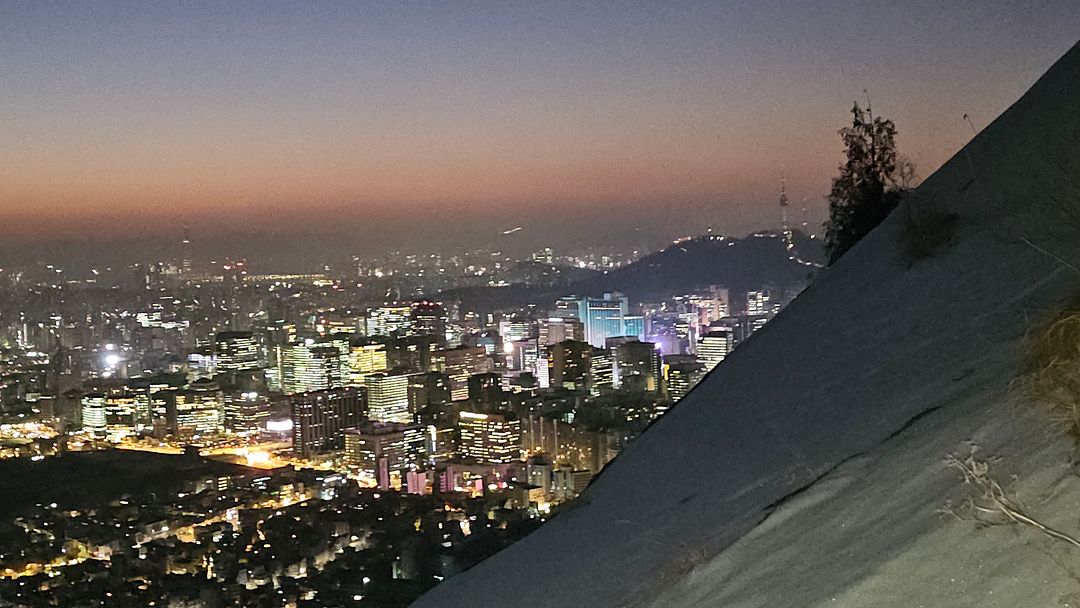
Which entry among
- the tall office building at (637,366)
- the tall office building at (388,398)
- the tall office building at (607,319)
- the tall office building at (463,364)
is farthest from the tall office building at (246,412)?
the tall office building at (637,366)

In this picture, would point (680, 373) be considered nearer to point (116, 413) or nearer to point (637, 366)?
point (637, 366)

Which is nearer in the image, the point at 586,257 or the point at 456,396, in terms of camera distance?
the point at 456,396

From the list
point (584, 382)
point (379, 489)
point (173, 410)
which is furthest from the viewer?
point (173, 410)

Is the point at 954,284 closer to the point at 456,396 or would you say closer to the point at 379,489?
the point at 379,489

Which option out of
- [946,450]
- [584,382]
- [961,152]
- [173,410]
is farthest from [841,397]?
[173,410]

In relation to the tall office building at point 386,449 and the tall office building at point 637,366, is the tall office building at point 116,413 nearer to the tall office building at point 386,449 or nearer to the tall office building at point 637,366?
the tall office building at point 386,449

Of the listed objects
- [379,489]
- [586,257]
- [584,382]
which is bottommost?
[379,489]

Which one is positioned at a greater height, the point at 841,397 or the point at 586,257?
the point at 586,257

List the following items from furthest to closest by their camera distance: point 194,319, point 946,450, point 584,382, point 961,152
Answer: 1. point 194,319
2. point 584,382
3. point 961,152
4. point 946,450
